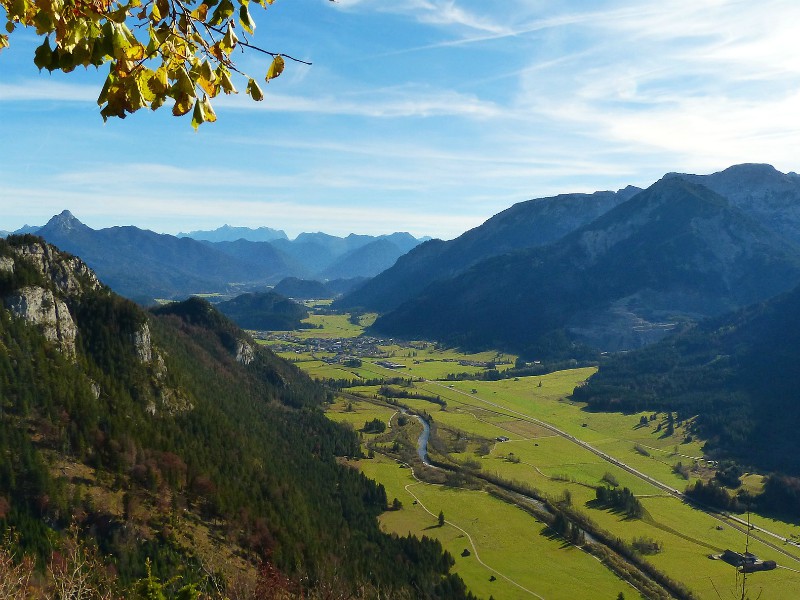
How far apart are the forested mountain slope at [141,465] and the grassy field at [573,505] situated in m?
8.97

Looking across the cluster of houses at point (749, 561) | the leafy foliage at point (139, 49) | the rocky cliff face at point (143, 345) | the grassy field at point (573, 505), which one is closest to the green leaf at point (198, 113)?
the leafy foliage at point (139, 49)

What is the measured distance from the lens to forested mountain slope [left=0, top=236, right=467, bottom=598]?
214ft

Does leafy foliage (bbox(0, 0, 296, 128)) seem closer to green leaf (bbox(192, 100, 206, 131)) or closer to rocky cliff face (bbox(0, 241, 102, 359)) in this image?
green leaf (bbox(192, 100, 206, 131))

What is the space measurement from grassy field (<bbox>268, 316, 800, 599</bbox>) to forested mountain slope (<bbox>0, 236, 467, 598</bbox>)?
897 centimetres

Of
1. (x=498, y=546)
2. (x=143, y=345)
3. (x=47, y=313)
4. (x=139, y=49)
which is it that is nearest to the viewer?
(x=139, y=49)

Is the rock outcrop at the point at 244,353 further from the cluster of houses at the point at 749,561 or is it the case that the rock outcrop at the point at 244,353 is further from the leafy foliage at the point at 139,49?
the leafy foliage at the point at 139,49

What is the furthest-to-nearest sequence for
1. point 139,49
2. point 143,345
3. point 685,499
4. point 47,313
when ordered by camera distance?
point 685,499 < point 143,345 < point 47,313 < point 139,49

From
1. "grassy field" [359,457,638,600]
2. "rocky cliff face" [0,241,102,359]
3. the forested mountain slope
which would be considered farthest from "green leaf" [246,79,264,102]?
"rocky cliff face" [0,241,102,359]

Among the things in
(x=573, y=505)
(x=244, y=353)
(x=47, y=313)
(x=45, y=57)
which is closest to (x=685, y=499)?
(x=573, y=505)

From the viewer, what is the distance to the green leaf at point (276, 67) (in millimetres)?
7090

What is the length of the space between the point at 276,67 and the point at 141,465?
275ft

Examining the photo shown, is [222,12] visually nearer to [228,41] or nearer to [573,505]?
[228,41]

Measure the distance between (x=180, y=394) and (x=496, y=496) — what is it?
67853 mm

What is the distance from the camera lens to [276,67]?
716 centimetres
